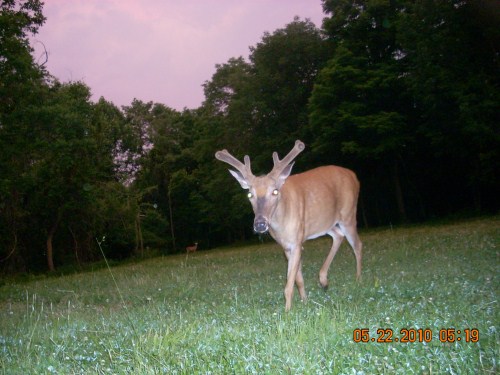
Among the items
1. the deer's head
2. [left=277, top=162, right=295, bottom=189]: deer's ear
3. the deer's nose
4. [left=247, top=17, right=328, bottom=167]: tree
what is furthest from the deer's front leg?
[left=247, top=17, right=328, bottom=167]: tree

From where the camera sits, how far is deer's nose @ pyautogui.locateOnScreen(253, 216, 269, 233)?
638 cm

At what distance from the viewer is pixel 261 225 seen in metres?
6.44

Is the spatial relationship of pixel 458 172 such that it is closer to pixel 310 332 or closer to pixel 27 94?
pixel 27 94

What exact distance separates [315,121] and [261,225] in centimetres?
2643

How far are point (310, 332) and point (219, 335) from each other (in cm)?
88

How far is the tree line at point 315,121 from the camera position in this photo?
940 inches

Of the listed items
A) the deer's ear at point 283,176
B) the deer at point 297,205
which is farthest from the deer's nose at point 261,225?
the deer's ear at point 283,176

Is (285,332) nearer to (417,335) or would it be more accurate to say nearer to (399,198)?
(417,335)

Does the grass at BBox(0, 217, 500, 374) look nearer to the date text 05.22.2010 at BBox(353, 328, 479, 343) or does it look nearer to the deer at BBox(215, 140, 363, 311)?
the date text 05.22.2010 at BBox(353, 328, 479, 343)

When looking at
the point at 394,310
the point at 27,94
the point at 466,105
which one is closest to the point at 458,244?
the point at 394,310

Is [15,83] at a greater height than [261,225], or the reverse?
[15,83]

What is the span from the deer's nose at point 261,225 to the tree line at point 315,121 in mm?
16682

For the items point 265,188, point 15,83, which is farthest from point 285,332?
point 15,83

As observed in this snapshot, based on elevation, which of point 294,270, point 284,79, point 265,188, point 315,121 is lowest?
point 294,270
